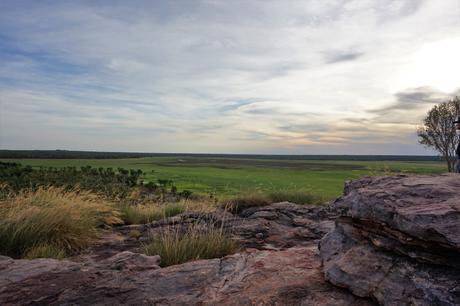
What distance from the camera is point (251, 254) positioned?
6.09 meters

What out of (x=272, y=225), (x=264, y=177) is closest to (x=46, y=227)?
(x=272, y=225)

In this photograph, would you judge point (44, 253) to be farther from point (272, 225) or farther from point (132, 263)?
point (272, 225)

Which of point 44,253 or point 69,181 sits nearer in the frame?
point 44,253

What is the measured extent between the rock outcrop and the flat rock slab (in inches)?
10.6

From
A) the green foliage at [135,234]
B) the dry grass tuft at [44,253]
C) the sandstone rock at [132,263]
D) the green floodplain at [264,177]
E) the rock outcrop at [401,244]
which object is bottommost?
the green floodplain at [264,177]

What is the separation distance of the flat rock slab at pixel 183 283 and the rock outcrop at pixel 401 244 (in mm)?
269

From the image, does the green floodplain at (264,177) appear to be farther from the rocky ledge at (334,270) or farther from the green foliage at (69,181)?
the green foliage at (69,181)

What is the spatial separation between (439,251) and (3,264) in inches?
232

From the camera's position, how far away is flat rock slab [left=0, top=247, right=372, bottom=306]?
15.0 ft

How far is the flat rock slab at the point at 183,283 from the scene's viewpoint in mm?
4586

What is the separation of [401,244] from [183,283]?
2.53m

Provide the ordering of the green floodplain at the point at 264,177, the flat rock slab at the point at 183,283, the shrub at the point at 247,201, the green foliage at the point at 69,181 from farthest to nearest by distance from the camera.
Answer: the green floodplain at the point at 264,177 → the green foliage at the point at 69,181 → the shrub at the point at 247,201 → the flat rock slab at the point at 183,283

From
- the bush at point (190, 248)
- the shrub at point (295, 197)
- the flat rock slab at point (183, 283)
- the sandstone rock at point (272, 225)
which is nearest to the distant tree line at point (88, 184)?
the sandstone rock at point (272, 225)

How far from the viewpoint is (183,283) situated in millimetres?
5156
